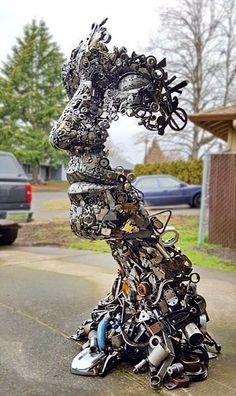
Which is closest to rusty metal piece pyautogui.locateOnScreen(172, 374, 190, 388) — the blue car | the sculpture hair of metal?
the sculpture hair of metal

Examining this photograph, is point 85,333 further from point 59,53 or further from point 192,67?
point 59,53

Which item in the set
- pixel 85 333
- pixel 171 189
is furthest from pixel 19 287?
pixel 171 189

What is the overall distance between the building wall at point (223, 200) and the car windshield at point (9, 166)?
3.72 metres

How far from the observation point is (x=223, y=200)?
8023 millimetres

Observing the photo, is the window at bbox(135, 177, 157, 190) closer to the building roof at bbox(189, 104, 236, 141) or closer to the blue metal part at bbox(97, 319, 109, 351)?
the building roof at bbox(189, 104, 236, 141)

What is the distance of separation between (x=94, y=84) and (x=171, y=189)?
13.8 meters

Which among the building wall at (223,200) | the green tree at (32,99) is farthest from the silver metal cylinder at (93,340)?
the green tree at (32,99)

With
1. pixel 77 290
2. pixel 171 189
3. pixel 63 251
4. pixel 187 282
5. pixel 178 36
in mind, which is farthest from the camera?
pixel 178 36

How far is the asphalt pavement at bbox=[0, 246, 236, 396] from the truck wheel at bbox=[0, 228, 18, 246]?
1440mm

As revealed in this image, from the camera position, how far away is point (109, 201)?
2914 millimetres

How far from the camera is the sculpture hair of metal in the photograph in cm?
291

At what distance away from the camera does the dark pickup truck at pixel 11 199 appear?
26.0 ft

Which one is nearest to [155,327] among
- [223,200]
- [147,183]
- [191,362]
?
[191,362]

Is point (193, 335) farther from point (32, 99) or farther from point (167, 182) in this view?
point (32, 99)
